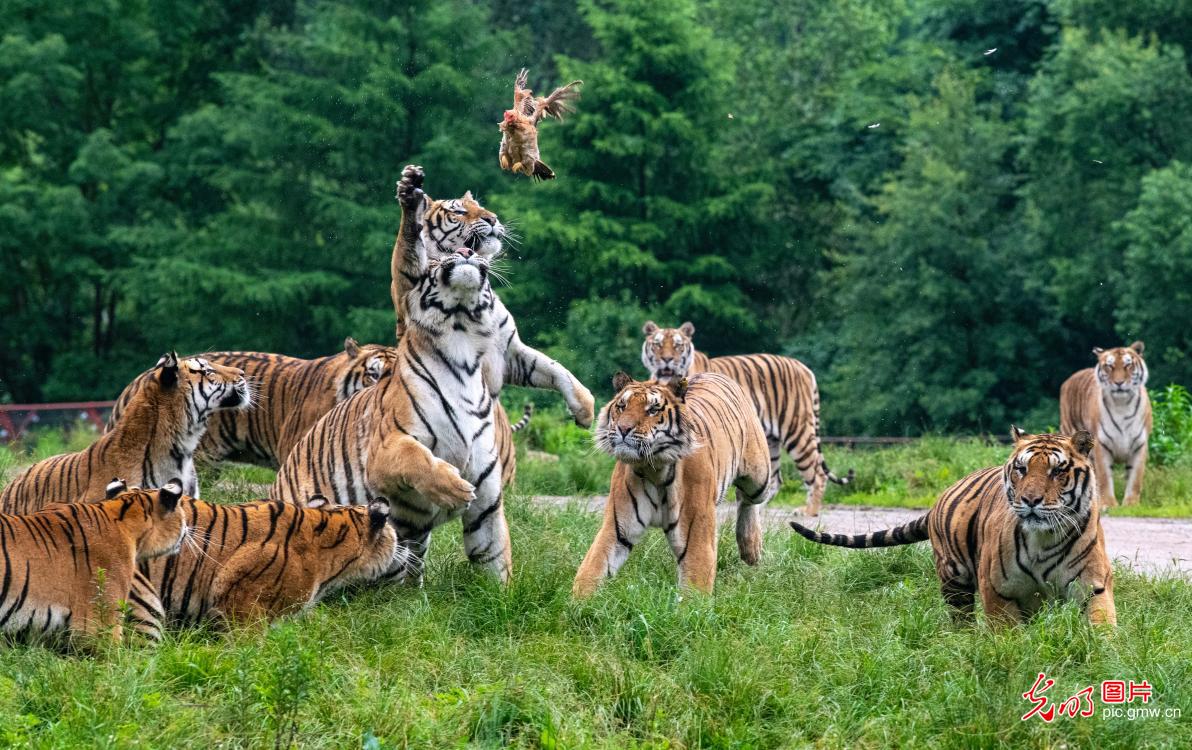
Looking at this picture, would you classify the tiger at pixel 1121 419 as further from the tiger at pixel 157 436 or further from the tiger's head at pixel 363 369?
the tiger at pixel 157 436

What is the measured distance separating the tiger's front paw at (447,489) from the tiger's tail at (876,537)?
1353 mm

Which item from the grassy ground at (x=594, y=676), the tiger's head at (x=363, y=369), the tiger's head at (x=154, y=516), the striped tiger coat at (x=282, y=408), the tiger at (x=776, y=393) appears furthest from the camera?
the tiger at (x=776, y=393)

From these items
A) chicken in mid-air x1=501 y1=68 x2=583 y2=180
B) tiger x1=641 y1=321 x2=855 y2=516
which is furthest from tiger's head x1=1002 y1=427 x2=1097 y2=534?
tiger x1=641 y1=321 x2=855 y2=516

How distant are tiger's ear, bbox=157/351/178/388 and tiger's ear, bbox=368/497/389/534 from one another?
1079 millimetres

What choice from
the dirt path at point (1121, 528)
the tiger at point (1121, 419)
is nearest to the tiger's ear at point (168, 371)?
the dirt path at point (1121, 528)

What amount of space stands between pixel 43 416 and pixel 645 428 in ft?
Result: 33.3

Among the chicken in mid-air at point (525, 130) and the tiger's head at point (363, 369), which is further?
the tiger's head at point (363, 369)

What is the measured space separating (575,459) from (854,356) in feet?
37.6

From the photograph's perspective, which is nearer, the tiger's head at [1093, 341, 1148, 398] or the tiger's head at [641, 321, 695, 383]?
the tiger's head at [641, 321, 695, 383]

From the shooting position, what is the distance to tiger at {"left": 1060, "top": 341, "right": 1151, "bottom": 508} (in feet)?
33.2

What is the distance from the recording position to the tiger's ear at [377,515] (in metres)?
5.06

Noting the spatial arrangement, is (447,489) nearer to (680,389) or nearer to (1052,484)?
(680,389)

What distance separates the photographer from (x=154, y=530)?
4.84 m

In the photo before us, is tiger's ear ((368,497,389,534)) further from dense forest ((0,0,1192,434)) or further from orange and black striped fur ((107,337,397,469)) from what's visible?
dense forest ((0,0,1192,434))
